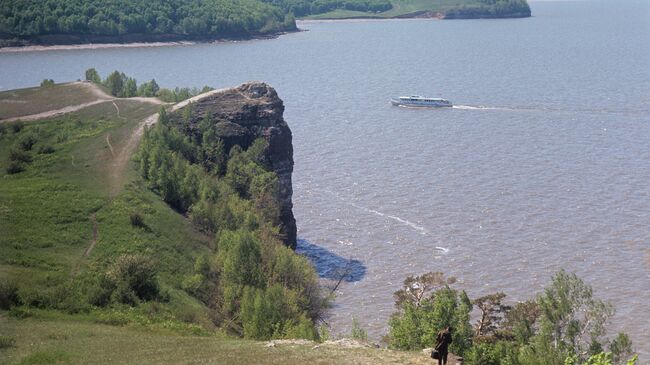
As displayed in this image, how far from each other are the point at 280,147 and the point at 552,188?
34793 mm

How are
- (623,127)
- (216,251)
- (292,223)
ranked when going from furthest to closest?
1. (623,127)
2. (292,223)
3. (216,251)

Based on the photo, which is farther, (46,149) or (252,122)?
(252,122)

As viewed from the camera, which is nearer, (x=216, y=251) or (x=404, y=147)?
(x=216, y=251)

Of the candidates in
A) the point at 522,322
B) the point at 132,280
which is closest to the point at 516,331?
the point at 522,322

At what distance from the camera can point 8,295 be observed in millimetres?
48875

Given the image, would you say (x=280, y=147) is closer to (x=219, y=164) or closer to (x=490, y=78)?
(x=219, y=164)

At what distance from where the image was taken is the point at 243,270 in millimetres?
65562

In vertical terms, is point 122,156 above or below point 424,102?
above

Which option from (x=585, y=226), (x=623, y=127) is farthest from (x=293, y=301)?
(x=623, y=127)

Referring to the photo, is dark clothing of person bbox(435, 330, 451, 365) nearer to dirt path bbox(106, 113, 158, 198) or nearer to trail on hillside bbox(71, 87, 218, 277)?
trail on hillside bbox(71, 87, 218, 277)

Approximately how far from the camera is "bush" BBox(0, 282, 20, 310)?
4834 cm

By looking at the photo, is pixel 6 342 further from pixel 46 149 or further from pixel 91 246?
pixel 46 149

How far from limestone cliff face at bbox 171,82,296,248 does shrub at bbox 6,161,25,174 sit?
21.2 meters

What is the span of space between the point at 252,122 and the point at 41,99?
104ft
